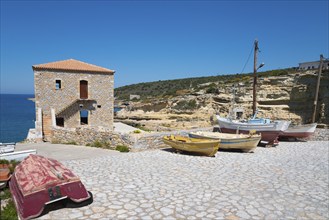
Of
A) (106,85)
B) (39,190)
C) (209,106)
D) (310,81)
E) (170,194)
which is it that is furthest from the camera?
(209,106)

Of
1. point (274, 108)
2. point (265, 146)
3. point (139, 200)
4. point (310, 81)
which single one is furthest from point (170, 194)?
point (310, 81)

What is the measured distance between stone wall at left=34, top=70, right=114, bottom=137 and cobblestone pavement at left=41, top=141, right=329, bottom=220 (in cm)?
1328

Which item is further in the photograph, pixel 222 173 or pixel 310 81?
pixel 310 81

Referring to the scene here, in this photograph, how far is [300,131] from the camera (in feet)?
55.1

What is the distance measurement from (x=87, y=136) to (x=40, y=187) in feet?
28.9

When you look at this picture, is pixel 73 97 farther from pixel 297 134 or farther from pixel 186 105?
pixel 297 134

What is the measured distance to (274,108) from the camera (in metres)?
29.7

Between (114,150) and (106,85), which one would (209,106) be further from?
(114,150)

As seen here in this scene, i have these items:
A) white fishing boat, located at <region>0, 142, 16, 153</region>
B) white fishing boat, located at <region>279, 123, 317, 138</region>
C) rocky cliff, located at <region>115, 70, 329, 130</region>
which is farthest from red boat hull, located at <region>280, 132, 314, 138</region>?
white fishing boat, located at <region>0, 142, 16, 153</region>

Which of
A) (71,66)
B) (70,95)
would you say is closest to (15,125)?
(70,95)

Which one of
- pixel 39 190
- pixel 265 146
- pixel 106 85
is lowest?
pixel 265 146

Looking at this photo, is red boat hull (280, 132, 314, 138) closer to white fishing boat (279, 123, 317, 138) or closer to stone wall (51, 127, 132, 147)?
white fishing boat (279, 123, 317, 138)

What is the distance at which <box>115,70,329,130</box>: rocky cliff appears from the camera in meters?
28.4

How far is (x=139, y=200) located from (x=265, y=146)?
37.8ft
